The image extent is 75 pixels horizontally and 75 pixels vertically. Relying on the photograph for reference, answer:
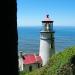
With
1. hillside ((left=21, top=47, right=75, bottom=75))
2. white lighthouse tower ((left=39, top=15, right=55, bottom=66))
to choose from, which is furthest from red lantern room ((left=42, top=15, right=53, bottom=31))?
hillside ((left=21, top=47, right=75, bottom=75))

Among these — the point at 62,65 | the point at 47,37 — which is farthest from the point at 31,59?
the point at 62,65

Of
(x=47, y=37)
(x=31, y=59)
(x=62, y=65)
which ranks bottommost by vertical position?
(x=31, y=59)

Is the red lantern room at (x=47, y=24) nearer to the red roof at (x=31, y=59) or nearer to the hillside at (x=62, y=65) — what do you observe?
the red roof at (x=31, y=59)

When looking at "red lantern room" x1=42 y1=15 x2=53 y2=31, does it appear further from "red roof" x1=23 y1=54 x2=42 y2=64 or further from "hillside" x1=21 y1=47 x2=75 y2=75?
"hillside" x1=21 y1=47 x2=75 y2=75

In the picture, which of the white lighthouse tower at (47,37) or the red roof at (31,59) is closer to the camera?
the white lighthouse tower at (47,37)

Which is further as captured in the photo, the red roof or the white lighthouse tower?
the red roof

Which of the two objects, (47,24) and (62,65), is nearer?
(62,65)

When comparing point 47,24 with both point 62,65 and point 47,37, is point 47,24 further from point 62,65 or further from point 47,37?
point 62,65

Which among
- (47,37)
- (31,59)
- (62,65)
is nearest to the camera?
(62,65)

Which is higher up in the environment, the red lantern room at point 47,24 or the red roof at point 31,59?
the red lantern room at point 47,24

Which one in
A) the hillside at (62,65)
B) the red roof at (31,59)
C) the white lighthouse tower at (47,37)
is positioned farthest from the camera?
the red roof at (31,59)

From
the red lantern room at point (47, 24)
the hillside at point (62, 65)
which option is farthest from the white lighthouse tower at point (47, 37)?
the hillside at point (62, 65)
